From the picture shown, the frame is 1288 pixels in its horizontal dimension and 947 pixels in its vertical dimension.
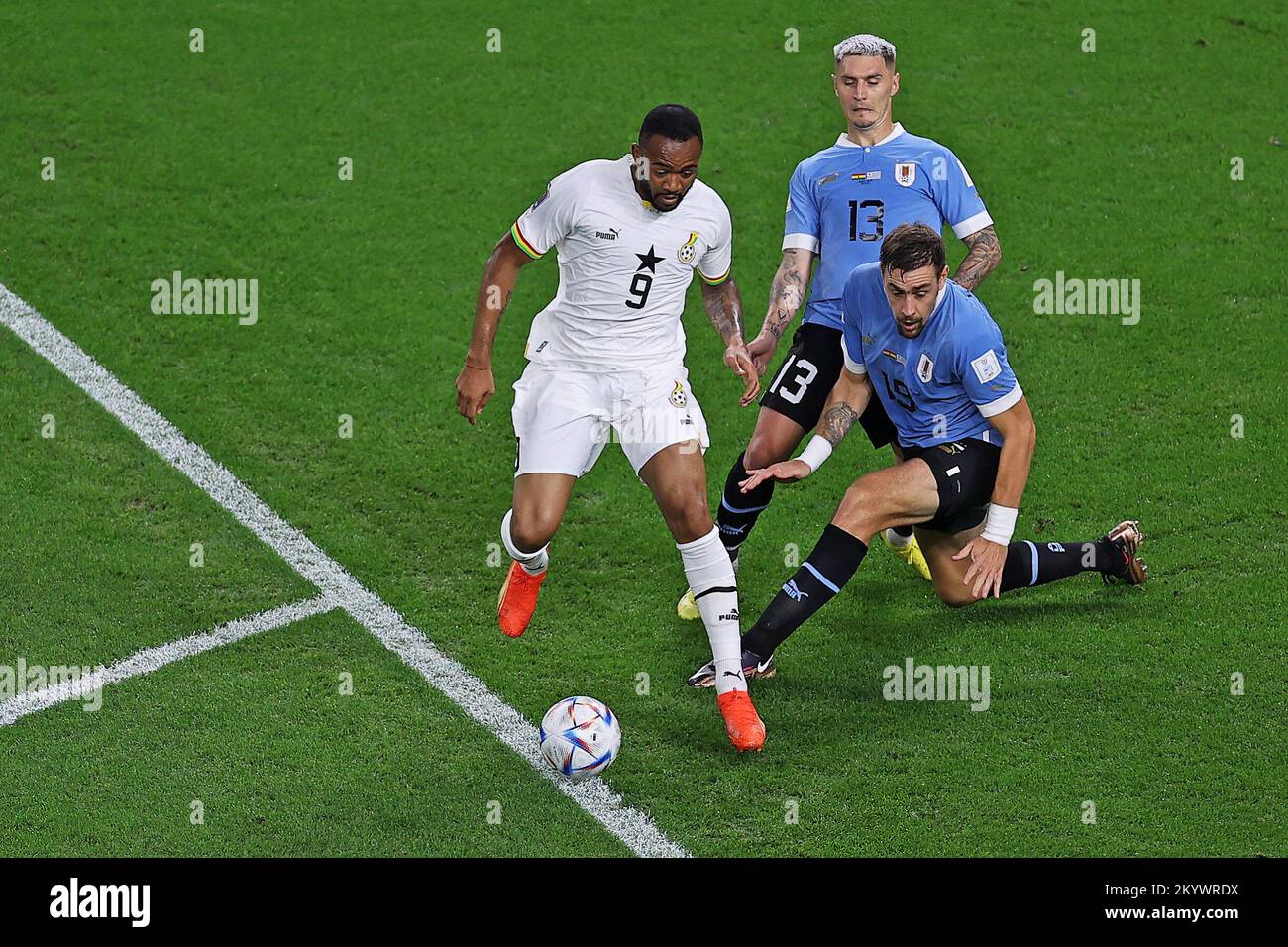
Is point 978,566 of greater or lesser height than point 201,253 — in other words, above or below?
below

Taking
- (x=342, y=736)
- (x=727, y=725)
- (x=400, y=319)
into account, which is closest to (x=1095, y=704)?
(x=727, y=725)

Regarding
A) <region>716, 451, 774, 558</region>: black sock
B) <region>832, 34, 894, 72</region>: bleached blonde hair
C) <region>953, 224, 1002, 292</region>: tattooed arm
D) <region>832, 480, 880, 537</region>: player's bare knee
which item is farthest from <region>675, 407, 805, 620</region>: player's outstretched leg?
<region>832, 34, 894, 72</region>: bleached blonde hair

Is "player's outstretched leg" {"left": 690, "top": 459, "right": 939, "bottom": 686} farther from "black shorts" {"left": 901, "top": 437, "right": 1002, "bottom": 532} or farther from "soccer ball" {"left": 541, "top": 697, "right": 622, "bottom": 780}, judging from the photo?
"soccer ball" {"left": 541, "top": 697, "right": 622, "bottom": 780}

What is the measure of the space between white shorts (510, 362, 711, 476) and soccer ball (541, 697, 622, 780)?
3.24ft

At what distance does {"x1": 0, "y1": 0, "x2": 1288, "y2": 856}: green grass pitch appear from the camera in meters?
6.12

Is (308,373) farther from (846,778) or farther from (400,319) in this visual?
(846,778)

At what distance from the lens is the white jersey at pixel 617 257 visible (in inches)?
256

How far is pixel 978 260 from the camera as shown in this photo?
696 cm

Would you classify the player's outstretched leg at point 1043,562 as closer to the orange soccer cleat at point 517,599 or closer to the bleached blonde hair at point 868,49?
the orange soccer cleat at point 517,599

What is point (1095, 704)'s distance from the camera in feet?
21.4

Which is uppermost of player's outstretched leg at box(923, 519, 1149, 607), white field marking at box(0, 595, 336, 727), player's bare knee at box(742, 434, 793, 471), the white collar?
the white collar

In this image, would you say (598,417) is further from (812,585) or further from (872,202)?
(872,202)

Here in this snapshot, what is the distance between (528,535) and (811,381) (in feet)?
4.79

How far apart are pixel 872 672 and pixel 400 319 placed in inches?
142
